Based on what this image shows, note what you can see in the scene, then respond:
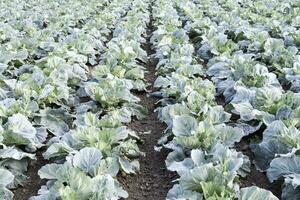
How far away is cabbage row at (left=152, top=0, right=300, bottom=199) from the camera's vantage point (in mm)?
3078

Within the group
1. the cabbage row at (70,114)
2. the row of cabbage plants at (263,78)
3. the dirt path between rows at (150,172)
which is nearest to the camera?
the cabbage row at (70,114)

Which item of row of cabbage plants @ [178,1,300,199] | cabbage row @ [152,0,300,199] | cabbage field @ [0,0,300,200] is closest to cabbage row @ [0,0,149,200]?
cabbage field @ [0,0,300,200]

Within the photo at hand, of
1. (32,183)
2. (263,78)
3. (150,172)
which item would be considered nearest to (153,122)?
(150,172)

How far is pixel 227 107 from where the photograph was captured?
479 cm

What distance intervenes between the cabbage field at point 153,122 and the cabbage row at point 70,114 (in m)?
0.01

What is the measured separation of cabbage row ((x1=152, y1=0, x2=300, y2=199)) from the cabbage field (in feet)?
0.03

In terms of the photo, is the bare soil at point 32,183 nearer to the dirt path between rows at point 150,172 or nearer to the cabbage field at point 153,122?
the cabbage field at point 153,122

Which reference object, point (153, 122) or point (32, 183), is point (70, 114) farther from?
point (32, 183)

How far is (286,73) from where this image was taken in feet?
18.3

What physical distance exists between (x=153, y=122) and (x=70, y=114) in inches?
36.0

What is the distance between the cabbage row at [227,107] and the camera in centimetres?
308

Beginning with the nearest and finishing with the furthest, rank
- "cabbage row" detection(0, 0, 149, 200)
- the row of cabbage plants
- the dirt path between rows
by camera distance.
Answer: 1. "cabbage row" detection(0, 0, 149, 200)
2. the row of cabbage plants
3. the dirt path between rows

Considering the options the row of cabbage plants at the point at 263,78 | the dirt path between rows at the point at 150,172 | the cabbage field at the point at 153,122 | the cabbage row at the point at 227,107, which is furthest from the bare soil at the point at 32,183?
the row of cabbage plants at the point at 263,78

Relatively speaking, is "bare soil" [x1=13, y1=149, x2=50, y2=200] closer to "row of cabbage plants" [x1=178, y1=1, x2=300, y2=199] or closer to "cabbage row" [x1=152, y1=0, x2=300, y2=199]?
"cabbage row" [x1=152, y1=0, x2=300, y2=199]
